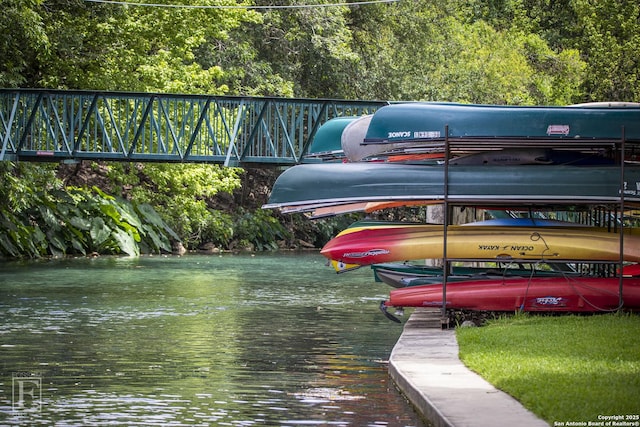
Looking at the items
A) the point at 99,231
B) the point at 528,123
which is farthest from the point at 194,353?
the point at 99,231

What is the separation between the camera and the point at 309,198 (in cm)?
1869

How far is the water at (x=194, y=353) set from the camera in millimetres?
11164

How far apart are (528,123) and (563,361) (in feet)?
20.2

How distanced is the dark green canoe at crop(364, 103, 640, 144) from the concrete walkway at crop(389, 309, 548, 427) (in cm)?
356

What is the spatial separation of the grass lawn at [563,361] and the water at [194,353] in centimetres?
103

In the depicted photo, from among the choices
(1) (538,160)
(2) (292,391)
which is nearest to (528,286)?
(1) (538,160)

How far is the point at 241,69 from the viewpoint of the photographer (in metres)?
49.0

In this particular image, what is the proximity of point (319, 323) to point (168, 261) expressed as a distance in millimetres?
21064

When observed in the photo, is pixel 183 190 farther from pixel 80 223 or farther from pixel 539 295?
pixel 539 295

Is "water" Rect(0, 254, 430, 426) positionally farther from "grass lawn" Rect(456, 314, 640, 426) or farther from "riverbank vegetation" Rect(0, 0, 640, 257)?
"riverbank vegetation" Rect(0, 0, 640, 257)

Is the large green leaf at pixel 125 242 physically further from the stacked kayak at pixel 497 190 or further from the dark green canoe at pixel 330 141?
the stacked kayak at pixel 497 190

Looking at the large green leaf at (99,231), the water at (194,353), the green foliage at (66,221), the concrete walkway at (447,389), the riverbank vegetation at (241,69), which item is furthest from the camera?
the large green leaf at (99,231)

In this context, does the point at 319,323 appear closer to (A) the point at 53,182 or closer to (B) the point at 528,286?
(B) the point at 528,286

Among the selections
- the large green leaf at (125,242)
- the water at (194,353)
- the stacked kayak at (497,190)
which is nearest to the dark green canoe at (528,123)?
the stacked kayak at (497,190)
